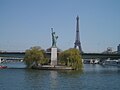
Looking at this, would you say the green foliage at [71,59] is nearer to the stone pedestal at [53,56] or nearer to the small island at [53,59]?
the small island at [53,59]

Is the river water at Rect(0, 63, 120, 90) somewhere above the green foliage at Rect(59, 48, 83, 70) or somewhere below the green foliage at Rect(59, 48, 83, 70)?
below

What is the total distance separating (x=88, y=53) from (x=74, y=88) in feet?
212

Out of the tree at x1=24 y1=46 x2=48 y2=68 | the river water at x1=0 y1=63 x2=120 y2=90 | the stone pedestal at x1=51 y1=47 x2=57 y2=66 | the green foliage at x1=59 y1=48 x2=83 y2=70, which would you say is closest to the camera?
the river water at x1=0 y1=63 x2=120 y2=90

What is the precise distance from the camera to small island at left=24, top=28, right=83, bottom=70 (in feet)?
281

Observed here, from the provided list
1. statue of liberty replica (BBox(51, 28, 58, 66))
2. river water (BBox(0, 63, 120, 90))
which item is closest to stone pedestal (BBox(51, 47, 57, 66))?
statue of liberty replica (BBox(51, 28, 58, 66))

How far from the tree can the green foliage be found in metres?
5.06

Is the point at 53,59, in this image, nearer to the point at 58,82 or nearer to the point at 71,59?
the point at 71,59

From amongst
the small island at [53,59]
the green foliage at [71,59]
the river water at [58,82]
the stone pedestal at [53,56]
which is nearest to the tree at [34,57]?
the small island at [53,59]

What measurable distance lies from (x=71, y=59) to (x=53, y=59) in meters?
5.61

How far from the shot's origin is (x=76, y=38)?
15662cm

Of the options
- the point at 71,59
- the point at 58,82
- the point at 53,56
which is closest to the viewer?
the point at 58,82

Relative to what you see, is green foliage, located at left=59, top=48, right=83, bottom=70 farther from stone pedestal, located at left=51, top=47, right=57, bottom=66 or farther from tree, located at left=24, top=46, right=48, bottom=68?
tree, located at left=24, top=46, right=48, bottom=68

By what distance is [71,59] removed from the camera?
8656 centimetres

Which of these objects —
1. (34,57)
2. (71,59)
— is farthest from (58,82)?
(34,57)
